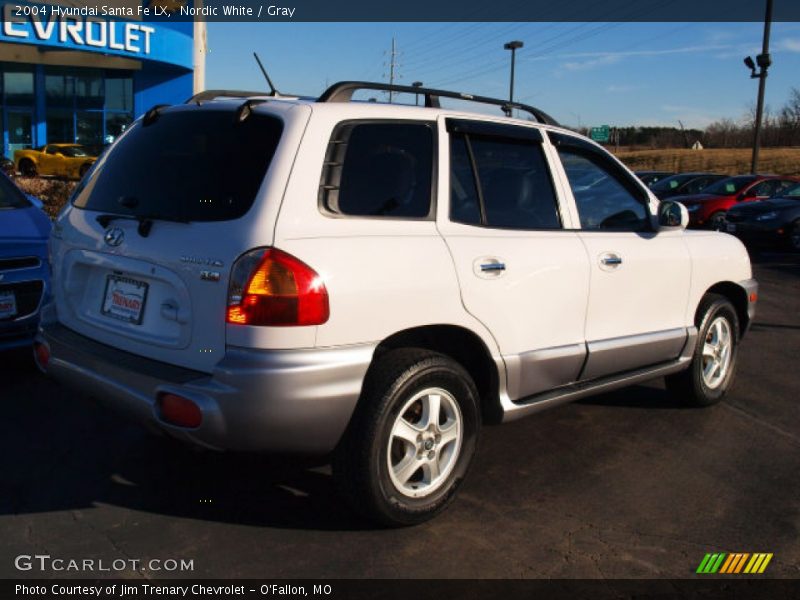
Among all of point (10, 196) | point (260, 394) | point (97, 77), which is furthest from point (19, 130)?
point (260, 394)

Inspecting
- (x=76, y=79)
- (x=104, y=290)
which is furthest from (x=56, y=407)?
(x=76, y=79)

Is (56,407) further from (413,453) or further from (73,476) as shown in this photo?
(413,453)

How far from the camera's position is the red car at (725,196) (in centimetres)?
1748

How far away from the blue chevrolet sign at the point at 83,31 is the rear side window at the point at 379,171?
2855 cm

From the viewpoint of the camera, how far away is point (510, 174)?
4059 millimetres

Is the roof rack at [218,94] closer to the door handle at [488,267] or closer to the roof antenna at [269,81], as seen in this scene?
the roof antenna at [269,81]

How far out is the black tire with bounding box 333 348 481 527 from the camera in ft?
10.6

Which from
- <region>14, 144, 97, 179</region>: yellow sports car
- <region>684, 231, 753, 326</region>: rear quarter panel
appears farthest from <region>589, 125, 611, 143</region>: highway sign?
<region>684, 231, 753, 326</region>: rear quarter panel

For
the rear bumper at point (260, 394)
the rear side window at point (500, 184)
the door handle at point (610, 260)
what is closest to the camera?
the rear bumper at point (260, 394)

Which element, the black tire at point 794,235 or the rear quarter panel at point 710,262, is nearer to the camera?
the rear quarter panel at point 710,262

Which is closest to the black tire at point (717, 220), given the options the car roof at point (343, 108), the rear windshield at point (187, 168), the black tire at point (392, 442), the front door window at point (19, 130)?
the car roof at point (343, 108)

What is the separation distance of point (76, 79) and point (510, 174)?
35088 mm

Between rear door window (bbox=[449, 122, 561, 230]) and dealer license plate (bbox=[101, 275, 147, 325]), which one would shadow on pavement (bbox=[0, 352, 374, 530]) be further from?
rear door window (bbox=[449, 122, 561, 230])

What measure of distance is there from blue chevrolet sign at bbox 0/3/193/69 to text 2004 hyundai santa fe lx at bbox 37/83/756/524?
1092 inches
